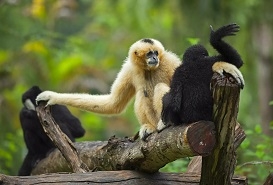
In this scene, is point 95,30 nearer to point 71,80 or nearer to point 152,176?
point 71,80

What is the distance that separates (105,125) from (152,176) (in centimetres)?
2007

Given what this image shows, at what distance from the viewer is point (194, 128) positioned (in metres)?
6.68

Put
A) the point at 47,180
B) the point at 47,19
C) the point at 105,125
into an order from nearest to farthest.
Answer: the point at 47,180
the point at 47,19
the point at 105,125

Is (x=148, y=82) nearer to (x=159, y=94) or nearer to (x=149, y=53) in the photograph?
(x=149, y=53)

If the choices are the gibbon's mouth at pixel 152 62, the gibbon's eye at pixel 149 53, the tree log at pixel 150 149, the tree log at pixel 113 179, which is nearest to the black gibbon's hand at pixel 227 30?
the tree log at pixel 150 149

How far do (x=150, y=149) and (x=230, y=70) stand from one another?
135 centimetres

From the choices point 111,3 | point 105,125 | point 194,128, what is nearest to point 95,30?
point 105,125

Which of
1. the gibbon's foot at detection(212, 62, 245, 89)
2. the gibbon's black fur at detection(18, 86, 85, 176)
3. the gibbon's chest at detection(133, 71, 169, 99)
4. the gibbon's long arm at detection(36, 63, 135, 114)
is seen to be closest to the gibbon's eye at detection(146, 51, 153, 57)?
the gibbon's chest at detection(133, 71, 169, 99)

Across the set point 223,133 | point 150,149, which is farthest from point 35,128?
point 223,133

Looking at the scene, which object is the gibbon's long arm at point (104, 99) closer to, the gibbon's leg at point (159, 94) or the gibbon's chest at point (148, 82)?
the gibbon's chest at point (148, 82)

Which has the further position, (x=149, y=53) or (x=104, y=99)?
(x=104, y=99)

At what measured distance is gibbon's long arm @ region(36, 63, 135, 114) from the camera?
29.2 ft

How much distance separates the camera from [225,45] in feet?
21.9

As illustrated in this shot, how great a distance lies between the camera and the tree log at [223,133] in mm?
6426
